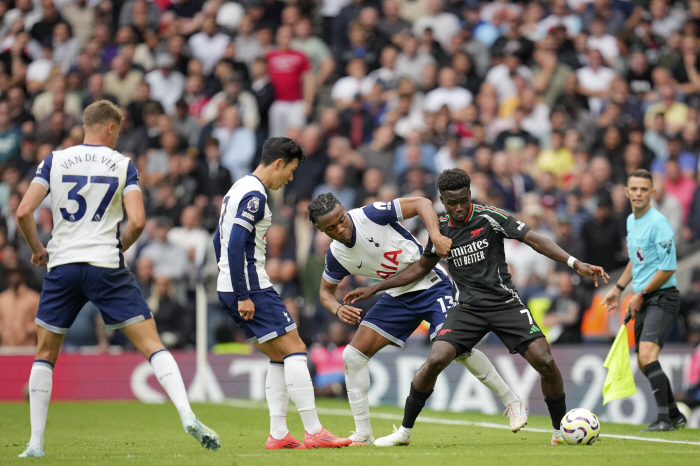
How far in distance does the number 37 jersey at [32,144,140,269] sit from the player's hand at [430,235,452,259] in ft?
8.04

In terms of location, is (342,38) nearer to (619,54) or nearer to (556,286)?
(619,54)

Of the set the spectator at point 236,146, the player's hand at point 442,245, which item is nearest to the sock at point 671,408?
the player's hand at point 442,245

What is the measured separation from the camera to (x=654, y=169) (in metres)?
15.8

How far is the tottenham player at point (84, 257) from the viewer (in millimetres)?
6969

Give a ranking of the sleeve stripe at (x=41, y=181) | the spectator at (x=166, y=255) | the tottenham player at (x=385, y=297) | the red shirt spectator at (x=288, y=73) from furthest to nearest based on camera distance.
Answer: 1. the red shirt spectator at (x=288, y=73)
2. the spectator at (x=166, y=255)
3. the tottenham player at (x=385, y=297)
4. the sleeve stripe at (x=41, y=181)

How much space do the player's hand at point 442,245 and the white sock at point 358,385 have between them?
134 centimetres

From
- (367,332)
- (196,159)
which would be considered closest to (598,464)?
(367,332)

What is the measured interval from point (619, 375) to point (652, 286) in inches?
38.3

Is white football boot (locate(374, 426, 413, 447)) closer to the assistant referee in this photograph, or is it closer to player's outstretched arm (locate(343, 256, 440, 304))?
player's outstretched arm (locate(343, 256, 440, 304))

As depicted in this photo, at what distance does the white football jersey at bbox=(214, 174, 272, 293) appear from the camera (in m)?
7.38

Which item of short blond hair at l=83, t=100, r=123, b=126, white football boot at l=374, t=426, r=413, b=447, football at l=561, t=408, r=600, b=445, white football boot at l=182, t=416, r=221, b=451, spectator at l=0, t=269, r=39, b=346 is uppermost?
short blond hair at l=83, t=100, r=123, b=126

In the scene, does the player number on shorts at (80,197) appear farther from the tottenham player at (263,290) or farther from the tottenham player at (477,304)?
the tottenham player at (477,304)

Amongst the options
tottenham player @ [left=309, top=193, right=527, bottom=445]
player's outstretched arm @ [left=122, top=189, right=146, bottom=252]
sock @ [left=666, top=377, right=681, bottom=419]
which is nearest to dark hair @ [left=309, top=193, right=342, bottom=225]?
tottenham player @ [left=309, top=193, right=527, bottom=445]

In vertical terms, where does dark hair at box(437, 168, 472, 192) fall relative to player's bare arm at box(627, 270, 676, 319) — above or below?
above
